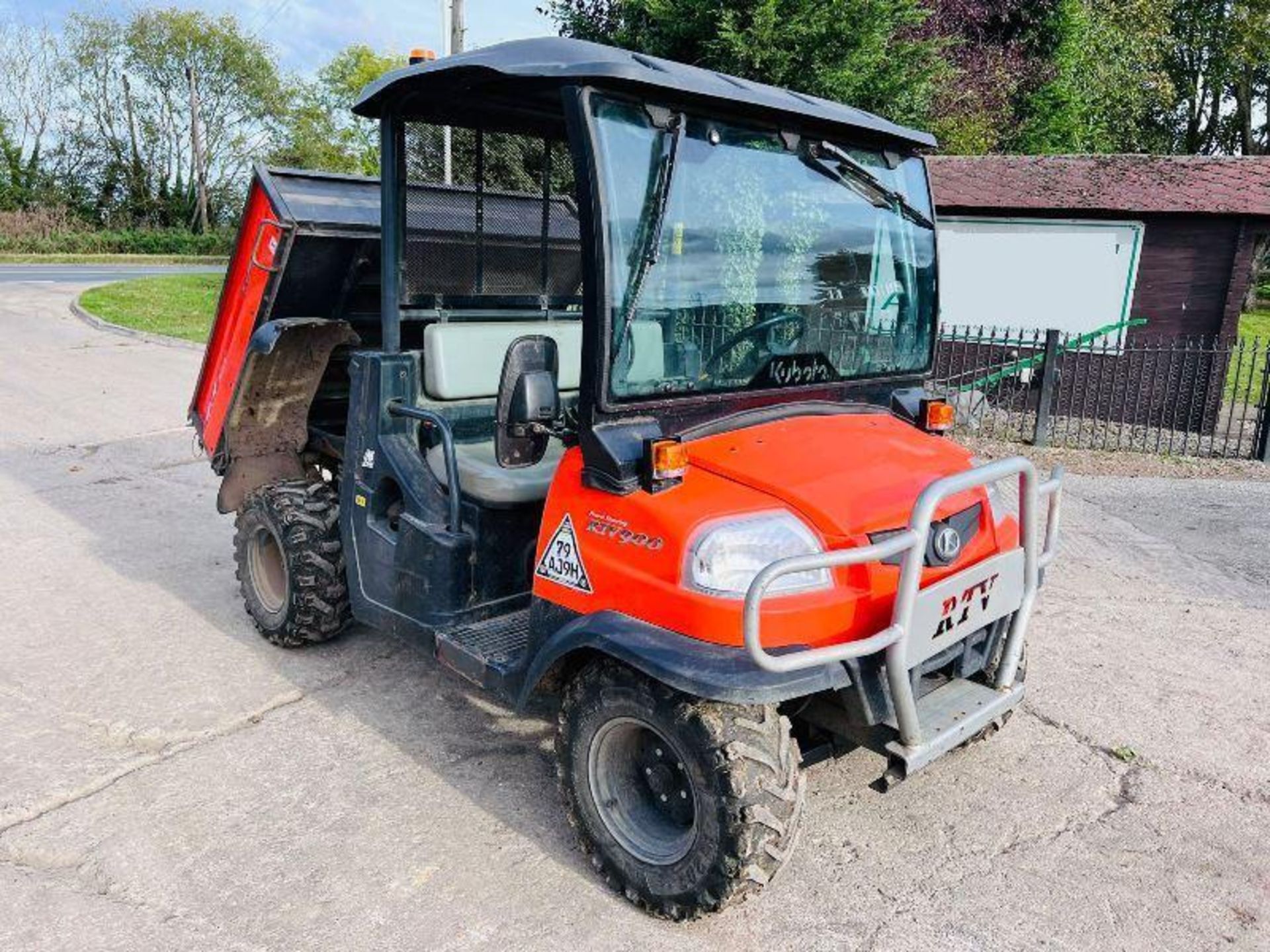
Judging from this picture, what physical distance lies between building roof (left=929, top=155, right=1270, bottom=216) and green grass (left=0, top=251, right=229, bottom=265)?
83.1 feet

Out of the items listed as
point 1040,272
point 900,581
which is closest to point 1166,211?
point 1040,272

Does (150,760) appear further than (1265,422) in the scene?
No

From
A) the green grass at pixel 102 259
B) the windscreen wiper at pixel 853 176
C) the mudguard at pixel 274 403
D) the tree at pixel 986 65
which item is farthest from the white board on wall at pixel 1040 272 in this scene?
the green grass at pixel 102 259

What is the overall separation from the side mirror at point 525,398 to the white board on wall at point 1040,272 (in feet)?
30.8

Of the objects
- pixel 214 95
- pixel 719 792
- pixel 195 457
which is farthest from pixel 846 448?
pixel 214 95

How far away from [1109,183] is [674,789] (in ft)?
36.0

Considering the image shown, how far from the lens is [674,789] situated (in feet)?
9.48

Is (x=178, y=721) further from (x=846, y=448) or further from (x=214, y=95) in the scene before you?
(x=214, y=95)

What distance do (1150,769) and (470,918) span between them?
8.65 ft

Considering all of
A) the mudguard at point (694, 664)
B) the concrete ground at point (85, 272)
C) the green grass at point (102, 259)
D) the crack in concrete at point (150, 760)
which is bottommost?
the crack in concrete at point (150, 760)

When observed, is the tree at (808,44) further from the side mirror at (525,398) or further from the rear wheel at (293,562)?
the side mirror at (525,398)

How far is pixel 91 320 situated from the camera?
53.0ft

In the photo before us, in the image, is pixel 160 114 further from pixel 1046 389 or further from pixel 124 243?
pixel 1046 389

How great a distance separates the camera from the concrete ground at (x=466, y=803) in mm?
2838
